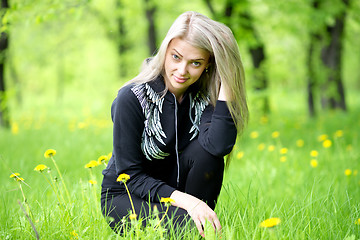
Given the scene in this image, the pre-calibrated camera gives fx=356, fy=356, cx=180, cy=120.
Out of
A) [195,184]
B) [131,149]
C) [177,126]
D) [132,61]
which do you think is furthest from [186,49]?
[132,61]

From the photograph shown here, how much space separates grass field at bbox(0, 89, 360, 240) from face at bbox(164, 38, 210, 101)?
2.08 ft

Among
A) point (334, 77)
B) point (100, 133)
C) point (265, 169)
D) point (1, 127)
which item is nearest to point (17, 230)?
point (265, 169)

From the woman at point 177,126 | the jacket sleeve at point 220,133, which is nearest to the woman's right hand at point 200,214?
the woman at point 177,126

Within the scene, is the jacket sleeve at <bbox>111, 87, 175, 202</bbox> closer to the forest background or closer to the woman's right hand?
the woman's right hand

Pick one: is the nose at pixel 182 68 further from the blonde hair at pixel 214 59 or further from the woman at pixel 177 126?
the blonde hair at pixel 214 59

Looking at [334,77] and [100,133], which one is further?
[334,77]

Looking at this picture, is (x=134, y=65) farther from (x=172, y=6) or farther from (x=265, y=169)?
(x=265, y=169)

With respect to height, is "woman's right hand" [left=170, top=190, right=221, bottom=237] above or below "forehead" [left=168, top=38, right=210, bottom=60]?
below

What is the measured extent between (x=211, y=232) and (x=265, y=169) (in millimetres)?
2036

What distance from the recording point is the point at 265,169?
3494 mm

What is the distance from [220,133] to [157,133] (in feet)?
1.13

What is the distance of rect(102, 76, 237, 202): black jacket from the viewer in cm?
183

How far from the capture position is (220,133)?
1895 millimetres

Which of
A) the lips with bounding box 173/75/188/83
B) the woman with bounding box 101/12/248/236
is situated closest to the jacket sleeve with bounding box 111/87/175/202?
the woman with bounding box 101/12/248/236
